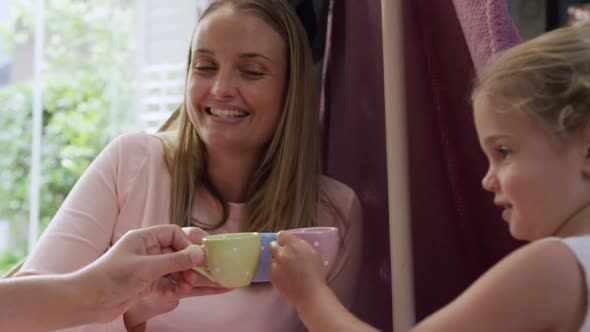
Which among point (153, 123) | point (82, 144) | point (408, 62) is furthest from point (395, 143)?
point (82, 144)

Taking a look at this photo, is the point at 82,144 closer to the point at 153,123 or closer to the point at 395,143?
the point at 153,123

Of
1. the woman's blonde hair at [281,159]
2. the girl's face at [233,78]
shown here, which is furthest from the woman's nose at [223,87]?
the woman's blonde hair at [281,159]

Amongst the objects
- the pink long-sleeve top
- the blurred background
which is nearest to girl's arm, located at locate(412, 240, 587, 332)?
the pink long-sleeve top

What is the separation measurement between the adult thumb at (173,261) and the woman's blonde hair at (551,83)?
43cm

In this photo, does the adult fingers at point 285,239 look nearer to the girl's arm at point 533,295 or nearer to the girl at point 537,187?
the girl at point 537,187

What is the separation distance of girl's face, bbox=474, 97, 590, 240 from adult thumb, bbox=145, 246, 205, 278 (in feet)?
1.35

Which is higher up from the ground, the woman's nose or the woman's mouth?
the woman's nose

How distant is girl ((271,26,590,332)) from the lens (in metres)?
0.74

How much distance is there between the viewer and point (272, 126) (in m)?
1.50

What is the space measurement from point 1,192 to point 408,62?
10.5ft

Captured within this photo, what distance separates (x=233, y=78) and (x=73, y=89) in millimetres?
2881

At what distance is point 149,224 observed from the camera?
4.60ft

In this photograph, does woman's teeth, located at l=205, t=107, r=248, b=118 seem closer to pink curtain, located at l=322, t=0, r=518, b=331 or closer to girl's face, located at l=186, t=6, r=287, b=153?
girl's face, located at l=186, t=6, r=287, b=153

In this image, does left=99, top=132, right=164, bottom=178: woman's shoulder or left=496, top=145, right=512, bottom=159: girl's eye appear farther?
left=99, top=132, right=164, bottom=178: woman's shoulder
